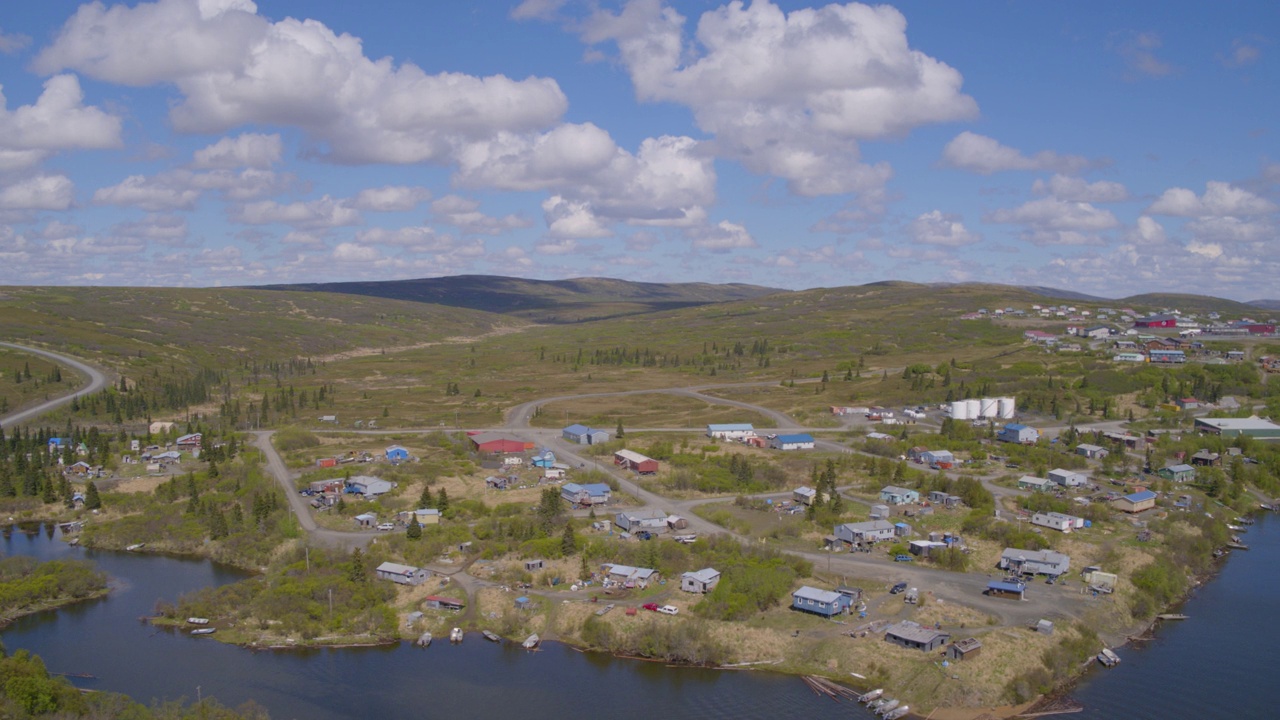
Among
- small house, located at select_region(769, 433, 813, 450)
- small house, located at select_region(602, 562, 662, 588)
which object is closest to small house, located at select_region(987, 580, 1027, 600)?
small house, located at select_region(602, 562, 662, 588)

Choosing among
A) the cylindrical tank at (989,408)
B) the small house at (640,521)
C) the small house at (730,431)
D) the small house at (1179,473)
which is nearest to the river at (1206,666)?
the small house at (1179,473)

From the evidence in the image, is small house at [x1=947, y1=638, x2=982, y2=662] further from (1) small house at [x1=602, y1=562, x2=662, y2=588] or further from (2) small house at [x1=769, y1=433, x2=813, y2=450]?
(2) small house at [x1=769, y1=433, x2=813, y2=450]

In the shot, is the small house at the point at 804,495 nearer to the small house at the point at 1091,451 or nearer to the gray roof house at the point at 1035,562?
the gray roof house at the point at 1035,562

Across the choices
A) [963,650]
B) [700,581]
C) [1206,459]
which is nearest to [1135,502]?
[1206,459]

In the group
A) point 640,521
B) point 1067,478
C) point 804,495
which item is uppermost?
point 1067,478

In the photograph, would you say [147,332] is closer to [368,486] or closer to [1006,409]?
[368,486]

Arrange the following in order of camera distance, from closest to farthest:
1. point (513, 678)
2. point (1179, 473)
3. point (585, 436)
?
point (513, 678), point (1179, 473), point (585, 436)
